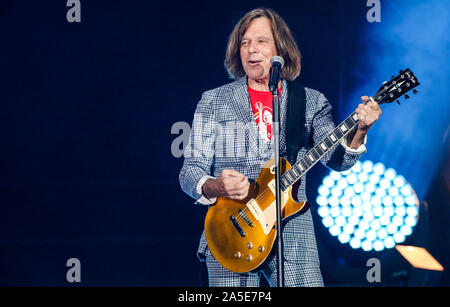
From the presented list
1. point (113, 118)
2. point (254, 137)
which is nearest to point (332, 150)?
point (254, 137)

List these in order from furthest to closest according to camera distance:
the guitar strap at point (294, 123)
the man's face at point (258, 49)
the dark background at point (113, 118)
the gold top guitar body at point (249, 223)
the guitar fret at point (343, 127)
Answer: the dark background at point (113, 118), the man's face at point (258, 49), the guitar strap at point (294, 123), the guitar fret at point (343, 127), the gold top guitar body at point (249, 223)

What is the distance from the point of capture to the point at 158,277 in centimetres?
355

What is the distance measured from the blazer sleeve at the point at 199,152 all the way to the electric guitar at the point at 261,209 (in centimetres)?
19

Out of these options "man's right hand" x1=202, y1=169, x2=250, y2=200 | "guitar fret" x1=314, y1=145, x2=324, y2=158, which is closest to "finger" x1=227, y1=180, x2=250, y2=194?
"man's right hand" x1=202, y1=169, x2=250, y2=200

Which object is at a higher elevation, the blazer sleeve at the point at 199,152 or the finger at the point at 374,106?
the finger at the point at 374,106

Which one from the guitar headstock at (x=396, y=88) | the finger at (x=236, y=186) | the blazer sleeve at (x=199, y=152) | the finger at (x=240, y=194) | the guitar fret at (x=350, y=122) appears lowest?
the finger at (x=240, y=194)

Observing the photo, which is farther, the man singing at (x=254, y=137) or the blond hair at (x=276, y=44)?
the blond hair at (x=276, y=44)

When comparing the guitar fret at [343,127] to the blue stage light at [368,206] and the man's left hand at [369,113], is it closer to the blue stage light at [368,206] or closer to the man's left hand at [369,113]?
the man's left hand at [369,113]

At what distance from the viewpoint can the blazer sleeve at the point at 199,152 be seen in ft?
9.34

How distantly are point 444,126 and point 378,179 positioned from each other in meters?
0.62

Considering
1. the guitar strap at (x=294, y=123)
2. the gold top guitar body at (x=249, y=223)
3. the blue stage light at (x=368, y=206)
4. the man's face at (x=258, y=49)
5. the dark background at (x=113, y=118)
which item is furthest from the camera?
the dark background at (x=113, y=118)

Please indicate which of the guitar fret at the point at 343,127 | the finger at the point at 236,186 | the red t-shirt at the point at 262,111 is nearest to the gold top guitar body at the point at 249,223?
the finger at the point at 236,186

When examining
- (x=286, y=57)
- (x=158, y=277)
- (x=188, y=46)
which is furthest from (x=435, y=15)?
(x=158, y=277)

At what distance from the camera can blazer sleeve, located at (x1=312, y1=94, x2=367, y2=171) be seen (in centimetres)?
271
